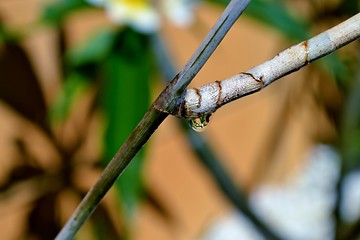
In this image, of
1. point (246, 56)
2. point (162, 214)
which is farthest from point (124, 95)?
point (246, 56)

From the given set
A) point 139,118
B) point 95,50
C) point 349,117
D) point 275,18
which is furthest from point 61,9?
point 349,117

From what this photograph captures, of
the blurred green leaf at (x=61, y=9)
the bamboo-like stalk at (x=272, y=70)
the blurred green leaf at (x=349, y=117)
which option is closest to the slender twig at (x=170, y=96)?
the bamboo-like stalk at (x=272, y=70)

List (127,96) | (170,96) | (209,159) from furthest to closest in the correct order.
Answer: (209,159) < (127,96) < (170,96)

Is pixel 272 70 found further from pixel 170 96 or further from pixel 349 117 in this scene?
pixel 349 117

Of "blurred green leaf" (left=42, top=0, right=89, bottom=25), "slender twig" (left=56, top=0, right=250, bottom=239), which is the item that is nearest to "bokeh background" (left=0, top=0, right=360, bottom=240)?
"blurred green leaf" (left=42, top=0, right=89, bottom=25)

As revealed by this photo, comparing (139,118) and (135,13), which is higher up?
(135,13)

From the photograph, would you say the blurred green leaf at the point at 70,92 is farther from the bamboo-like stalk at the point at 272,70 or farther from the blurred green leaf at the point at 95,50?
the bamboo-like stalk at the point at 272,70

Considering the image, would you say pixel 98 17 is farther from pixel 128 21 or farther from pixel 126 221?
pixel 126 221
